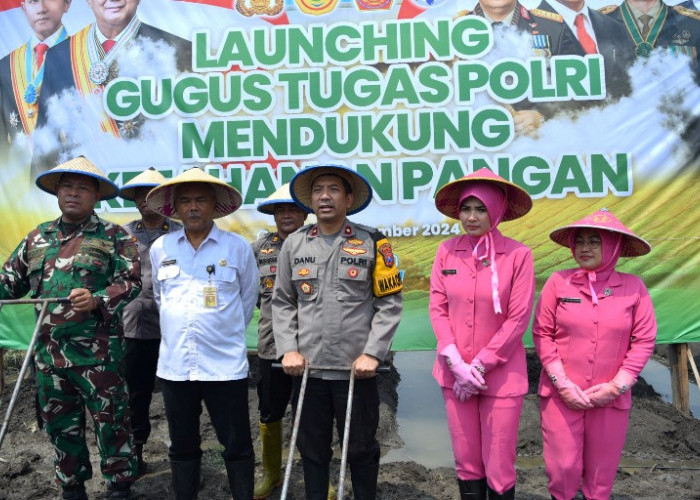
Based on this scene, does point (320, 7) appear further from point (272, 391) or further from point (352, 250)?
point (272, 391)

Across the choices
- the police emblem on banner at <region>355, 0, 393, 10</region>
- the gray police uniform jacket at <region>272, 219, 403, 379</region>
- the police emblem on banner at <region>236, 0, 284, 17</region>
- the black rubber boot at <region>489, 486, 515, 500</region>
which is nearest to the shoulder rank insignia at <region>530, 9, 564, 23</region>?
the police emblem on banner at <region>355, 0, 393, 10</region>

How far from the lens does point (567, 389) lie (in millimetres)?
2584

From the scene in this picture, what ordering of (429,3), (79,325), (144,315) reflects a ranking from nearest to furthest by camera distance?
(79,325) → (144,315) → (429,3)

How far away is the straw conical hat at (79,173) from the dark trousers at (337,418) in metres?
1.52

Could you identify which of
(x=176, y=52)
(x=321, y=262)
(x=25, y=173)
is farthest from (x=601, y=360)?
(x=25, y=173)

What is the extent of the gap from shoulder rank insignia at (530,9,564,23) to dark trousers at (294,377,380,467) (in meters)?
3.38

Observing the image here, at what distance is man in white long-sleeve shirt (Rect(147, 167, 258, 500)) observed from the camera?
265 cm

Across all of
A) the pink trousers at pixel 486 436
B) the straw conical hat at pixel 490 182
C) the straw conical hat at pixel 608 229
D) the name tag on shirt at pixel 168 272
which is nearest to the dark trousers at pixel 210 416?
the name tag on shirt at pixel 168 272

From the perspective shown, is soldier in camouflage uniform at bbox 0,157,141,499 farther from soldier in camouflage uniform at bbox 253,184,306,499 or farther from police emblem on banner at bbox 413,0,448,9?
police emblem on banner at bbox 413,0,448,9

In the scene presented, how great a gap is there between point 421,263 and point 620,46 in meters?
2.31

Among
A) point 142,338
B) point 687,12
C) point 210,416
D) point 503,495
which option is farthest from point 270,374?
point 687,12

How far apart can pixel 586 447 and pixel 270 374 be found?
1726 mm

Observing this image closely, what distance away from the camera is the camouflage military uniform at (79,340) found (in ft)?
9.19

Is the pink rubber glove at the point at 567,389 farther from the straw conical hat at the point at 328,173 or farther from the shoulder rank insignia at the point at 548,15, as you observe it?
the shoulder rank insignia at the point at 548,15
